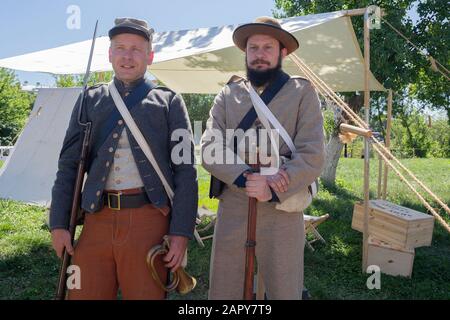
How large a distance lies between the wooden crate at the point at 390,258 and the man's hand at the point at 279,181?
2.62 metres

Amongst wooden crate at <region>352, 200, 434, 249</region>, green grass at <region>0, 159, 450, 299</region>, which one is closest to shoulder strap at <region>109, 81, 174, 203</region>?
green grass at <region>0, 159, 450, 299</region>

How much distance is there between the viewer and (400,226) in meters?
4.18

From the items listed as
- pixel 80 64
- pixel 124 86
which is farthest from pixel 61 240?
pixel 80 64

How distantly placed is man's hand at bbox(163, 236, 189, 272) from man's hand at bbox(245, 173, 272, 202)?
411 mm

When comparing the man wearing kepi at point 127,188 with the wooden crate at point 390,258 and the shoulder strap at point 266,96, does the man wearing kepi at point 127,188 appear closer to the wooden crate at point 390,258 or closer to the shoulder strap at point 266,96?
the shoulder strap at point 266,96

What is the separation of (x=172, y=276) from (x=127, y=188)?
508 mm

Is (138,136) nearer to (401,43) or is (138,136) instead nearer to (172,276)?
(172,276)

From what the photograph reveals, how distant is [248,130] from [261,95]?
0.72 ft

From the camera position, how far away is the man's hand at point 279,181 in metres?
2.09

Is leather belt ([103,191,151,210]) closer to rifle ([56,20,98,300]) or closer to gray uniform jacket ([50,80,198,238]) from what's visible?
gray uniform jacket ([50,80,198,238])

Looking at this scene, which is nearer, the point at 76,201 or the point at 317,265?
the point at 76,201

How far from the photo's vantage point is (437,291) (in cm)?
395
